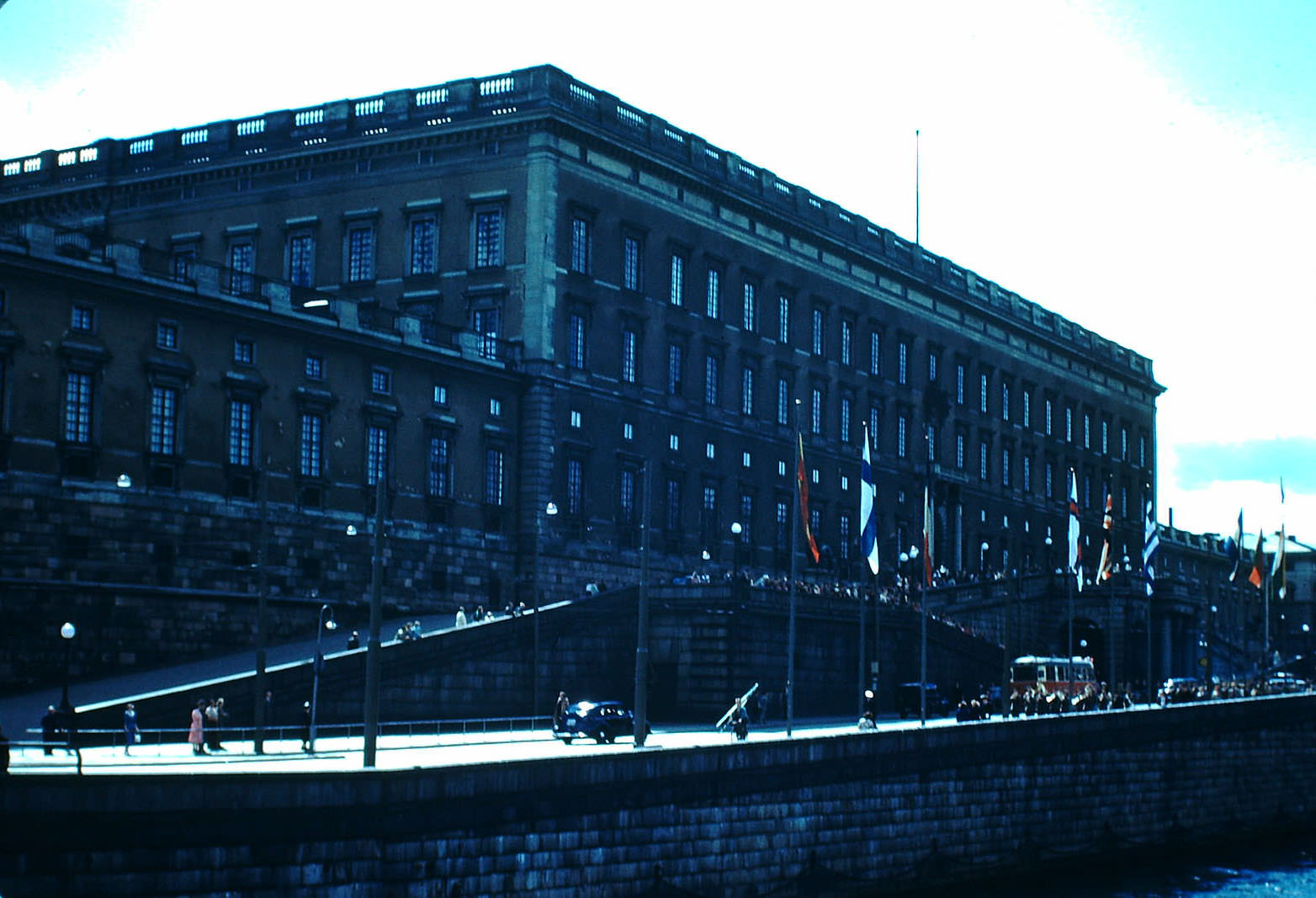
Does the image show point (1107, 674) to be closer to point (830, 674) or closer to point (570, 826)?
point (830, 674)

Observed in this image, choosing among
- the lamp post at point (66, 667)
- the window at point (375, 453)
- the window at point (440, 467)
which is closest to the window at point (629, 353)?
the window at point (440, 467)

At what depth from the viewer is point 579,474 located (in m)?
86.2

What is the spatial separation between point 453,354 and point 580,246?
1031cm

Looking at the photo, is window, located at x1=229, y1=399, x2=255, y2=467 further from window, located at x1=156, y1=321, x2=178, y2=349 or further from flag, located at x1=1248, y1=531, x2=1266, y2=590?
flag, located at x1=1248, y1=531, x2=1266, y2=590

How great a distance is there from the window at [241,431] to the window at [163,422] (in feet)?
7.93

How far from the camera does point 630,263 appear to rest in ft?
299

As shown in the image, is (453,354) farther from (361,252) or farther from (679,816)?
(679,816)

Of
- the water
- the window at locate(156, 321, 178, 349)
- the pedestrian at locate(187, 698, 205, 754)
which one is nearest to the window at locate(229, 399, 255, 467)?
the window at locate(156, 321, 178, 349)

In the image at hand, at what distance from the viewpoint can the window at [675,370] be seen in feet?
307

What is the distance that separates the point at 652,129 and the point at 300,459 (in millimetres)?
27551

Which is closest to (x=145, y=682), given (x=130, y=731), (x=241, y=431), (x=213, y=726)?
(x=213, y=726)

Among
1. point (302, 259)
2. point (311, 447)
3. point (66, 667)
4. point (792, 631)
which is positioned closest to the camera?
point (66, 667)

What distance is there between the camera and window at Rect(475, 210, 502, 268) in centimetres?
8625

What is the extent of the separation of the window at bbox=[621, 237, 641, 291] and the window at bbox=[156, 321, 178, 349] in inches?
1059
